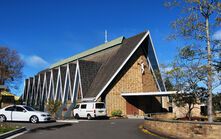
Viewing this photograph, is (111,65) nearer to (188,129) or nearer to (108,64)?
(108,64)

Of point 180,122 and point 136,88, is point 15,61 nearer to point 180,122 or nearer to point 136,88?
point 136,88

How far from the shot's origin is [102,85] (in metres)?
30.9

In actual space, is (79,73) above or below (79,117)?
above

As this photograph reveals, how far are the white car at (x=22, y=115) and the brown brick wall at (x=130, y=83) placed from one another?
10464 millimetres

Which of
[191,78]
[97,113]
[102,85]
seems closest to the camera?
[191,78]

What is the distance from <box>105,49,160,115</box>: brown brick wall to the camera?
31.6m

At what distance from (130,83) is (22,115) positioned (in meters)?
15.4

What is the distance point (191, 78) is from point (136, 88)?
20.9 meters

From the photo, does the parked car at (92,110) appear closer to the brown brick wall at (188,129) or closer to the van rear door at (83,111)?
the van rear door at (83,111)

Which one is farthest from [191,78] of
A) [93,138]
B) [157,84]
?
[157,84]

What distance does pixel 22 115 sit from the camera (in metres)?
22.0

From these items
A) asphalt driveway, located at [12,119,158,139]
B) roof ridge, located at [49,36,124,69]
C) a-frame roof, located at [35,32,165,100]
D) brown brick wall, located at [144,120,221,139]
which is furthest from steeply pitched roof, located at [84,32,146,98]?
brown brick wall, located at [144,120,221,139]

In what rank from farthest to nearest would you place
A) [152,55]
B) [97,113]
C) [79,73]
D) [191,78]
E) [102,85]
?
[152,55] < [79,73] < [102,85] < [97,113] < [191,78]

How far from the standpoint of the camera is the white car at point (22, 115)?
21859mm
